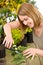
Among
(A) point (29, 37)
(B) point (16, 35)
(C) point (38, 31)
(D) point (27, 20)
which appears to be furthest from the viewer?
(A) point (29, 37)

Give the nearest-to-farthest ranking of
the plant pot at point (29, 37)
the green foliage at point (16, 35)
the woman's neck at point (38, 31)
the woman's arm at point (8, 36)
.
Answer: the woman's arm at point (8, 36) → the woman's neck at point (38, 31) → the green foliage at point (16, 35) → the plant pot at point (29, 37)

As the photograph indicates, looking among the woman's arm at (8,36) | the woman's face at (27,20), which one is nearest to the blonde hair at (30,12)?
the woman's face at (27,20)

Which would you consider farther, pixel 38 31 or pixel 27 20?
pixel 38 31

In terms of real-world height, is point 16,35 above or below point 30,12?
below

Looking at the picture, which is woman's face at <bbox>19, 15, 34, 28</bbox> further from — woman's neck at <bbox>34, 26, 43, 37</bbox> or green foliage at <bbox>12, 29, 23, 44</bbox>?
green foliage at <bbox>12, 29, 23, 44</bbox>

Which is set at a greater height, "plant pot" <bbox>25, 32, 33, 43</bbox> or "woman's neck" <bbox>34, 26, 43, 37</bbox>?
"woman's neck" <bbox>34, 26, 43, 37</bbox>

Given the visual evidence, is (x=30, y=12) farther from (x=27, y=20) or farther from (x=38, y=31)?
(x=38, y=31)

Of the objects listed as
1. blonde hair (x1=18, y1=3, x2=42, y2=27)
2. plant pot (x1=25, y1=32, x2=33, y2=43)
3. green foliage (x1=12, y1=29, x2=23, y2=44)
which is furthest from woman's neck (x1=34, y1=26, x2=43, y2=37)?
plant pot (x1=25, y1=32, x2=33, y2=43)

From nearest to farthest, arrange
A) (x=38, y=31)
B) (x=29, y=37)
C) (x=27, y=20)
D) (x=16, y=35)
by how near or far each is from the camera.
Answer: (x=27, y=20) → (x=38, y=31) → (x=16, y=35) → (x=29, y=37)

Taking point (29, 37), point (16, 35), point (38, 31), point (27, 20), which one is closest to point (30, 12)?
point (27, 20)

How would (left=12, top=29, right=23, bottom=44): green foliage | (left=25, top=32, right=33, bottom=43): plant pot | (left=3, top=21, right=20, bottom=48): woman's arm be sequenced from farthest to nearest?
(left=25, top=32, right=33, bottom=43): plant pot → (left=12, top=29, right=23, bottom=44): green foliage → (left=3, top=21, right=20, bottom=48): woman's arm

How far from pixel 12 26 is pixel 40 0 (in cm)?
106

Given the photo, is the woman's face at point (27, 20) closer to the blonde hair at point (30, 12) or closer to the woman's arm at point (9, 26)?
Result: the blonde hair at point (30, 12)

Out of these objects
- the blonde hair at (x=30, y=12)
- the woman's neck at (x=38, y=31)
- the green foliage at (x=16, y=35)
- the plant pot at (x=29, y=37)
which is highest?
the blonde hair at (x=30, y=12)
